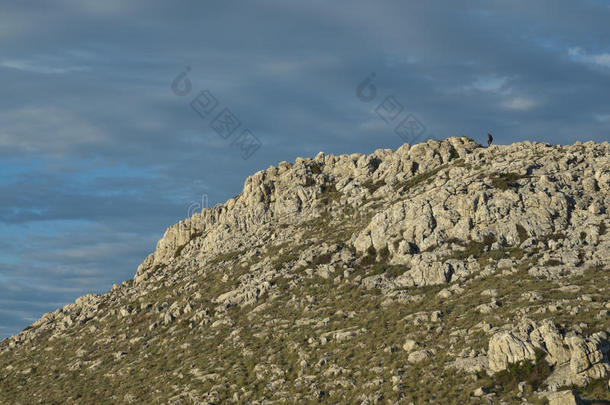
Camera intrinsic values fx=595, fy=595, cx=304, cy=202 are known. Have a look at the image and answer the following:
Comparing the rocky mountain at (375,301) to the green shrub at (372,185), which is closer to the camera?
the rocky mountain at (375,301)

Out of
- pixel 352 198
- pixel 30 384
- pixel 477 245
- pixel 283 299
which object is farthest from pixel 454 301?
pixel 30 384

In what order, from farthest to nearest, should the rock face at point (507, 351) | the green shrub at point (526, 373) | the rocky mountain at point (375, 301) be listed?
1. the rocky mountain at point (375, 301)
2. the rock face at point (507, 351)
3. the green shrub at point (526, 373)

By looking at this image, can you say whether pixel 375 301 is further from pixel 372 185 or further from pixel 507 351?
pixel 372 185

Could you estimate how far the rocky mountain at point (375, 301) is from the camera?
55312 millimetres

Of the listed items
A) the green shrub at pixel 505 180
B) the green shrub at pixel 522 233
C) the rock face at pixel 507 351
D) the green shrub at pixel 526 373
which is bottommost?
the green shrub at pixel 526 373

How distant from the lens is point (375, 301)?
78000 mm

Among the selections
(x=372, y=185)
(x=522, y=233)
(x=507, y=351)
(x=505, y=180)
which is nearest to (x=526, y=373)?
(x=507, y=351)

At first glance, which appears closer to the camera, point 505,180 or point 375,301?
point 375,301

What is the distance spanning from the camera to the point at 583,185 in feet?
284

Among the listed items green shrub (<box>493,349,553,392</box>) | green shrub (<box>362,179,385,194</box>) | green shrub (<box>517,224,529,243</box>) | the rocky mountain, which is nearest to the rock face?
the rocky mountain

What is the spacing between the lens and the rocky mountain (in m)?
55.3

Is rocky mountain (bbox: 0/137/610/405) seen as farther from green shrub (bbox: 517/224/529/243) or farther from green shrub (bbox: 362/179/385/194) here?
green shrub (bbox: 362/179/385/194)

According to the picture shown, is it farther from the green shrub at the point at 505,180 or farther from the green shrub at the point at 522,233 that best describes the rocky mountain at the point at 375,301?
the green shrub at the point at 505,180

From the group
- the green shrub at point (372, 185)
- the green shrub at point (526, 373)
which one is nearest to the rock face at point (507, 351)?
the green shrub at point (526, 373)
